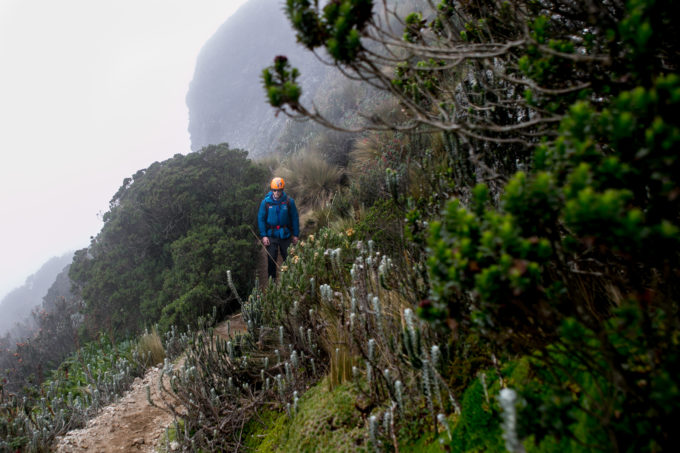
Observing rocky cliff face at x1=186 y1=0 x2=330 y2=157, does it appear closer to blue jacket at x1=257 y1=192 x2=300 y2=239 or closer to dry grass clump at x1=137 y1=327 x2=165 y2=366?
blue jacket at x1=257 y1=192 x2=300 y2=239

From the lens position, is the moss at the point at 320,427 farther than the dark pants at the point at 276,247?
No

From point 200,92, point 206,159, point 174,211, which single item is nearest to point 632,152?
point 174,211

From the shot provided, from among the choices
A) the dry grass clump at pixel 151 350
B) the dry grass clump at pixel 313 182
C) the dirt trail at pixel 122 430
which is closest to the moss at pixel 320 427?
the dirt trail at pixel 122 430

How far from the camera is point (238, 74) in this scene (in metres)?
50.5

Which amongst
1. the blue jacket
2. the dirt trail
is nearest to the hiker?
the blue jacket

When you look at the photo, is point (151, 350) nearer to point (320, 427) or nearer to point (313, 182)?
point (320, 427)

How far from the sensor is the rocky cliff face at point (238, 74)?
45.7 meters

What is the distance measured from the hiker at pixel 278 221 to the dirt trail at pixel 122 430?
2977 mm

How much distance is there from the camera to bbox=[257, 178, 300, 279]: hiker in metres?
6.58

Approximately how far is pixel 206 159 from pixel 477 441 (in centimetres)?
1073

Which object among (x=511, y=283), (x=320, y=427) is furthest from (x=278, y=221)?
(x=511, y=283)

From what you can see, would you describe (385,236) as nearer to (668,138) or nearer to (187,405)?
(187,405)

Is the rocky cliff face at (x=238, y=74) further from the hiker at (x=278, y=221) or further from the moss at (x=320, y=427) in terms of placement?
the moss at (x=320, y=427)

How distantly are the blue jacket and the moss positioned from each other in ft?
13.7
